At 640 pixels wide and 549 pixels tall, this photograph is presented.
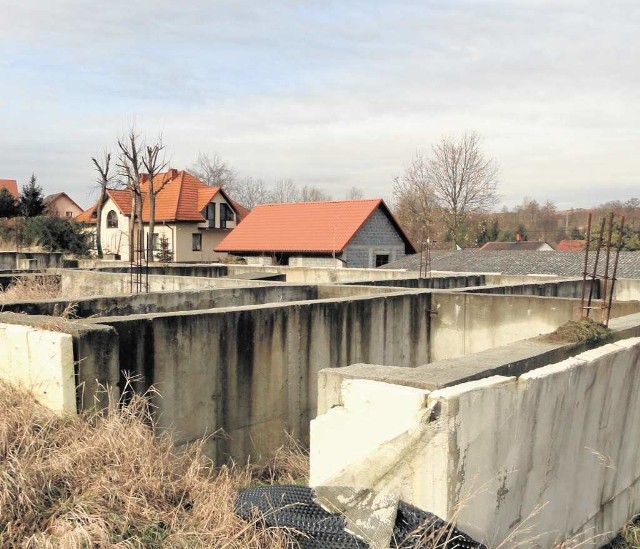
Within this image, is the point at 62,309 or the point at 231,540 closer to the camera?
the point at 231,540

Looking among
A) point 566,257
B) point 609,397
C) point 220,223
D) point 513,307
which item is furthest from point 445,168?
point 609,397

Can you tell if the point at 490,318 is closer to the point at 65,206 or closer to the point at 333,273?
the point at 333,273

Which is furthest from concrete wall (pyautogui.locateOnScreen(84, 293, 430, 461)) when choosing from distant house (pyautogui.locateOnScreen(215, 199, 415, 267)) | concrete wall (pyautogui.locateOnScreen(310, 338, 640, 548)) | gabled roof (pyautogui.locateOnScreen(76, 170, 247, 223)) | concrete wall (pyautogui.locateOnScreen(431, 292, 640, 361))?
gabled roof (pyautogui.locateOnScreen(76, 170, 247, 223))

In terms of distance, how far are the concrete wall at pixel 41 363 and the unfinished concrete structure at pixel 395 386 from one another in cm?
1

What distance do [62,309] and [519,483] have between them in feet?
17.3

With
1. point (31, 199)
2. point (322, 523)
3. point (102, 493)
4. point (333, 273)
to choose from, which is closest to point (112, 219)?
point (31, 199)

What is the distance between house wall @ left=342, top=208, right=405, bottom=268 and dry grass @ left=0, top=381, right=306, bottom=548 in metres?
27.3

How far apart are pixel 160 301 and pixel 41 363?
395 centimetres

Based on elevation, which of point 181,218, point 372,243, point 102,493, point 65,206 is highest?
point 181,218

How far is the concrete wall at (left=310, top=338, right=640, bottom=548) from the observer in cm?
326

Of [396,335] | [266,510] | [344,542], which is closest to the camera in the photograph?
[344,542]

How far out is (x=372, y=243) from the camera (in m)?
32.9

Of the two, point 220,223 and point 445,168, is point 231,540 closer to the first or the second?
point 220,223

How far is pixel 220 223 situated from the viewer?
4459cm
